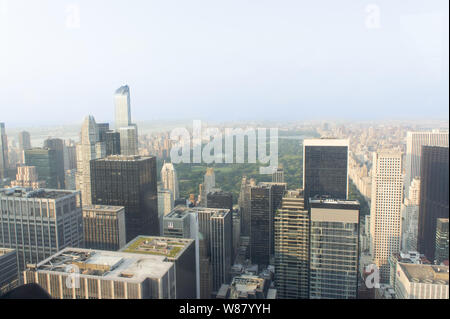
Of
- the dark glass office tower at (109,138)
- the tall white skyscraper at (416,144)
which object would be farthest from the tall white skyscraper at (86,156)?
the tall white skyscraper at (416,144)

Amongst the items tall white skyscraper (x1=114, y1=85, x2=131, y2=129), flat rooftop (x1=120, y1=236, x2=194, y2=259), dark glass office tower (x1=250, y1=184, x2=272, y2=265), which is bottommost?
dark glass office tower (x1=250, y1=184, x2=272, y2=265)

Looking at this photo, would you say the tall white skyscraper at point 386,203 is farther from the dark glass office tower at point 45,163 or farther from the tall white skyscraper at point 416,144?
the dark glass office tower at point 45,163

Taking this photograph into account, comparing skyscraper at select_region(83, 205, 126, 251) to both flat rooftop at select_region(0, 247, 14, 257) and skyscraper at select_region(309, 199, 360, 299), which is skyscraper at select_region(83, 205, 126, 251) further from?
skyscraper at select_region(309, 199, 360, 299)

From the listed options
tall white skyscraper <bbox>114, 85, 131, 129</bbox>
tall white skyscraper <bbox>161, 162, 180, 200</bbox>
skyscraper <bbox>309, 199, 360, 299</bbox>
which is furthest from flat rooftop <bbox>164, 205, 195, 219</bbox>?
skyscraper <bbox>309, 199, 360, 299</bbox>

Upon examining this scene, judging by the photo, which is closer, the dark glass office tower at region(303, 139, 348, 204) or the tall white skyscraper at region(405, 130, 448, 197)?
the tall white skyscraper at region(405, 130, 448, 197)
